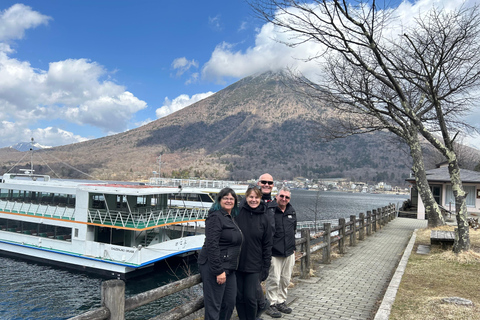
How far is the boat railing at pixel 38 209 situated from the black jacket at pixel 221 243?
17.1 m

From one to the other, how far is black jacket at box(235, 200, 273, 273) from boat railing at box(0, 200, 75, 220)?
16881 mm

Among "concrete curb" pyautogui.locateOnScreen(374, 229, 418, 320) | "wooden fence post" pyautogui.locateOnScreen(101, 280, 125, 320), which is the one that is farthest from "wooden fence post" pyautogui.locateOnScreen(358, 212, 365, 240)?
"wooden fence post" pyautogui.locateOnScreen(101, 280, 125, 320)

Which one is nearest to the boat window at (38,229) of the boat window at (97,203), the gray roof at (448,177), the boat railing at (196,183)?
the boat window at (97,203)

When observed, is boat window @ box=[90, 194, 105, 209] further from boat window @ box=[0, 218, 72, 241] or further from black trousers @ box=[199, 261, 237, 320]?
black trousers @ box=[199, 261, 237, 320]

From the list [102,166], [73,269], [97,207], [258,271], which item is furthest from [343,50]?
[102,166]

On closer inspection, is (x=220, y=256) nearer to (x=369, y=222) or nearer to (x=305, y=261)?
(x=305, y=261)

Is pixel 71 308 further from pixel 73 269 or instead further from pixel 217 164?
pixel 217 164

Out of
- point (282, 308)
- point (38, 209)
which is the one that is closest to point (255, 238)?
point (282, 308)

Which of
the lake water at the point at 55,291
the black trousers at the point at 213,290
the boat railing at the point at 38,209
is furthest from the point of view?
the boat railing at the point at 38,209

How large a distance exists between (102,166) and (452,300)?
173062 millimetres

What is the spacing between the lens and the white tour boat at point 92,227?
53.3ft

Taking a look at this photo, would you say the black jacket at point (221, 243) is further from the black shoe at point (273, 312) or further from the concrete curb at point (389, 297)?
the concrete curb at point (389, 297)

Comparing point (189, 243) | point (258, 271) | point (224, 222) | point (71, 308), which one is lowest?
point (71, 308)

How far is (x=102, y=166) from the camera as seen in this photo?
→ 164 meters
